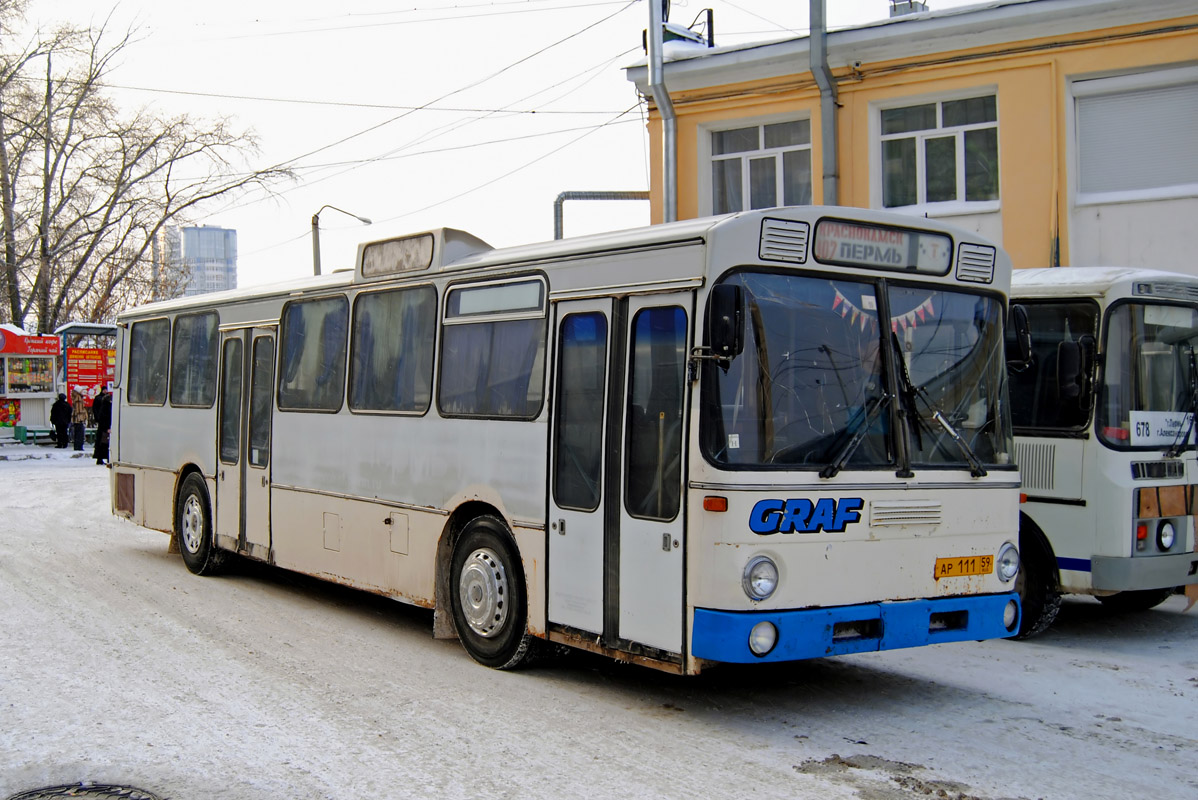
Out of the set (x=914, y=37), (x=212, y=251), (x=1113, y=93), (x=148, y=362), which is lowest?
(x=148, y=362)

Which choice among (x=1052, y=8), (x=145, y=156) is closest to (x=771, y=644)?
(x=1052, y=8)

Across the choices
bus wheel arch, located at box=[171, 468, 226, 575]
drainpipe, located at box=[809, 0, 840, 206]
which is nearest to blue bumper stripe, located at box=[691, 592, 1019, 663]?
bus wheel arch, located at box=[171, 468, 226, 575]

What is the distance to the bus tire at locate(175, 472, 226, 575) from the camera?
12109 millimetres

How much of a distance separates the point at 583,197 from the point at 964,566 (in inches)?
693

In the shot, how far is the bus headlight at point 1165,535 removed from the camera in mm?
9172

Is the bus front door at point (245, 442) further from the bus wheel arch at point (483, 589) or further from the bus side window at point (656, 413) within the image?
the bus side window at point (656, 413)

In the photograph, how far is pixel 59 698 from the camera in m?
6.91

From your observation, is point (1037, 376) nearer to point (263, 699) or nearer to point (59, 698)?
point (263, 699)

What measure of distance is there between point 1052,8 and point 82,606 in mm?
14439

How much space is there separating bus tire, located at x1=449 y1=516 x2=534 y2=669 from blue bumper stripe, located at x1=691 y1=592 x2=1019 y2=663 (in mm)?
1776

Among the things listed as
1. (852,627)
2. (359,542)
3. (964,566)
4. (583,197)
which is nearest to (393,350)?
(359,542)

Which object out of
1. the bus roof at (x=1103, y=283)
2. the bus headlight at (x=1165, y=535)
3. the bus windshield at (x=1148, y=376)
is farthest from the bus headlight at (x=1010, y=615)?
the bus roof at (x=1103, y=283)

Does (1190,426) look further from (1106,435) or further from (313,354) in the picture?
(313,354)

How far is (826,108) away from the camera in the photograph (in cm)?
1852
